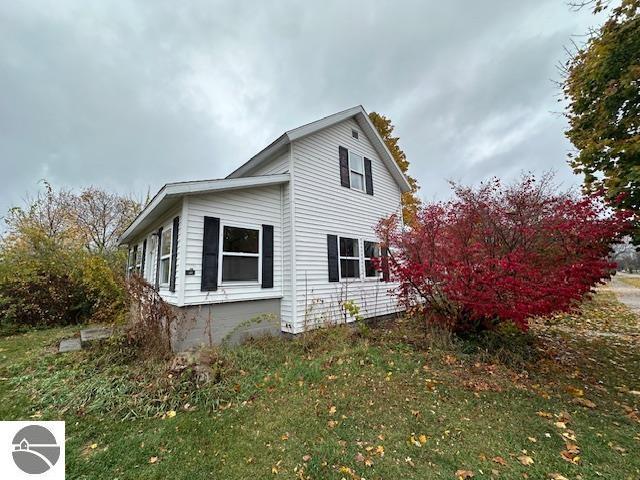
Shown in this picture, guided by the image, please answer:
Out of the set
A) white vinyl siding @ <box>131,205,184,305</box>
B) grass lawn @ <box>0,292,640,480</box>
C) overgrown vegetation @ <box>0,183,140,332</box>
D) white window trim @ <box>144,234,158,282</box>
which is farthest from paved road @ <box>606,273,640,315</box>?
overgrown vegetation @ <box>0,183,140,332</box>

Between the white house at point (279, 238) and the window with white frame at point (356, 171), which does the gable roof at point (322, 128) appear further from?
the window with white frame at point (356, 171)

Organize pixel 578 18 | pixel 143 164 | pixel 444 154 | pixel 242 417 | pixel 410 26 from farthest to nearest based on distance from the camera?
1. pixel 143 164
2. pixel 444 154
3. pixel 410 26
4. pixel 578 18
5. pixel 242 417

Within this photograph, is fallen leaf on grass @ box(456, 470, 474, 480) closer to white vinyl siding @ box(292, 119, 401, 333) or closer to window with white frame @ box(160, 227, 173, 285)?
white vinyl siding @ box(292, 119, 401, 333)

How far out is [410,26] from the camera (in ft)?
28.8

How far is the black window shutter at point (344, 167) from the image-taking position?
883 centimetres

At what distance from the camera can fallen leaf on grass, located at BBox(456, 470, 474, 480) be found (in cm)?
239

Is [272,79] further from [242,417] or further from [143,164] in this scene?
[143,164]

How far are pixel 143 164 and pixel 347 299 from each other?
64.6 ft

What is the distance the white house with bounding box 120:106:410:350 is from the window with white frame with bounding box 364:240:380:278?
0.04 meters

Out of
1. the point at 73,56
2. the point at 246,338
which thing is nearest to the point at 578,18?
the point at 246,338

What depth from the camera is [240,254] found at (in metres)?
6.47

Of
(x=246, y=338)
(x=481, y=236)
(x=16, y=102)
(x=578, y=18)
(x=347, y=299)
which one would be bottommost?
(x=246, y=338)

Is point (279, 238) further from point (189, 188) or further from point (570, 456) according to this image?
point (570, 456)

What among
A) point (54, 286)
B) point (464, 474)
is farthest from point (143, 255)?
point (464, 474)
